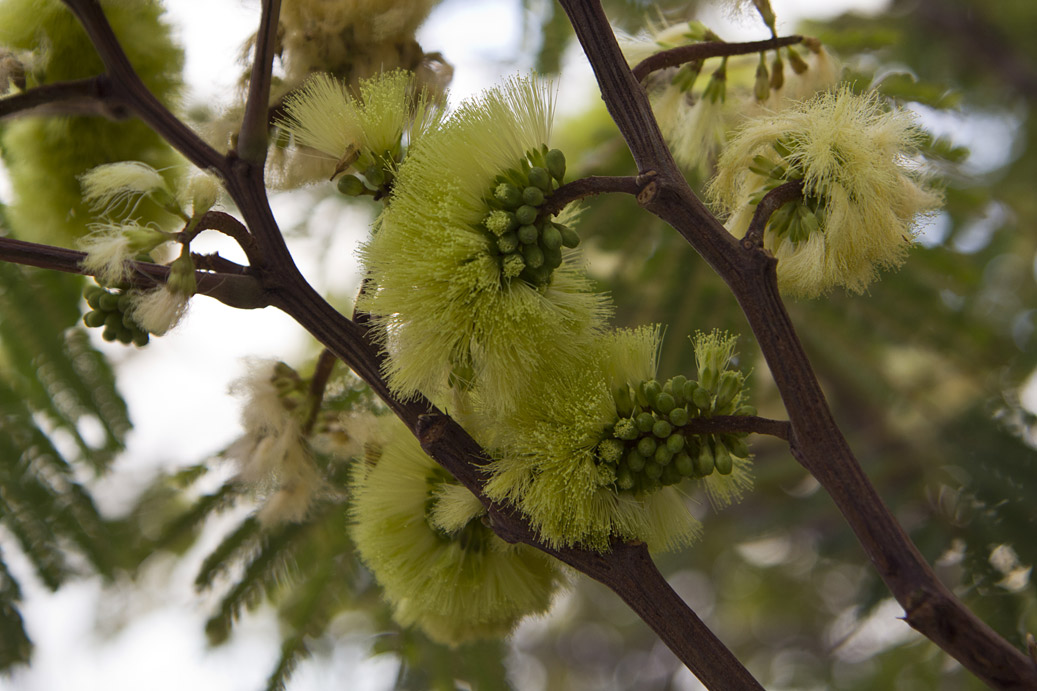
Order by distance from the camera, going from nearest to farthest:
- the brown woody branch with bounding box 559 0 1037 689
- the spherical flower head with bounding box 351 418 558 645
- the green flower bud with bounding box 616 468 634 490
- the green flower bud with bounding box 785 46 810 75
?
1. the brown woody branch with bounding box 559 0 1037 689
2. the green flower bud with bounding box 616 468 634 490
3. the spherical flower head with bounding box 351 418 558 645
4. the green flower bud with bounding box 785 46 810 75

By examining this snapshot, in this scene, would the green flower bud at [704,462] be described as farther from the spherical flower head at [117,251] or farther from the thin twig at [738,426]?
the spherical flower head at [117,251]

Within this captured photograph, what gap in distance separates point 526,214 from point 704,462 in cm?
29

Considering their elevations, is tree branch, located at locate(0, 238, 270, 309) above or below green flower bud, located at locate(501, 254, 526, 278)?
below

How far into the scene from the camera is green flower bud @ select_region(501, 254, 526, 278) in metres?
0.72

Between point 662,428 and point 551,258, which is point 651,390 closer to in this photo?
point 662,428

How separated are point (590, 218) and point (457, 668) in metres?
0.81

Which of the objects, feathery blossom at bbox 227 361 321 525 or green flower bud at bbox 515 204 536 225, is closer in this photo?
green flower bud at bbox 515 204 536 225

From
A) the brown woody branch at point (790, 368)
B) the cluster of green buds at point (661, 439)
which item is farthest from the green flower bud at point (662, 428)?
the brown woody branch at point (790, 368)

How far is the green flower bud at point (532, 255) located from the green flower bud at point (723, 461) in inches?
10.0

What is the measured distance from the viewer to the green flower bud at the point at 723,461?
776mm

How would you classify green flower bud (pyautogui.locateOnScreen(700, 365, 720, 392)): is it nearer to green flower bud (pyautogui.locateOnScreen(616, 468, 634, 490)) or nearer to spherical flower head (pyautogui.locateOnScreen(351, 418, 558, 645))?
green flower bud (pyautogui.locateOnScreen(616, 468, 634, 490))

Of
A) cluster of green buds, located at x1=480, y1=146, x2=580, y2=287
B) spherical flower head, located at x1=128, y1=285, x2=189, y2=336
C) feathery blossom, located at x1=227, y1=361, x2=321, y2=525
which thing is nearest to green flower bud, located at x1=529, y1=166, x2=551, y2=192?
cluster of green buds, located at x1=480, y1=146, x2=580, y2=287

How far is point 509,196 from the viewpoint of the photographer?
0.72 meters

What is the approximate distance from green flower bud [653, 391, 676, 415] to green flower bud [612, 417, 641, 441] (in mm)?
29
